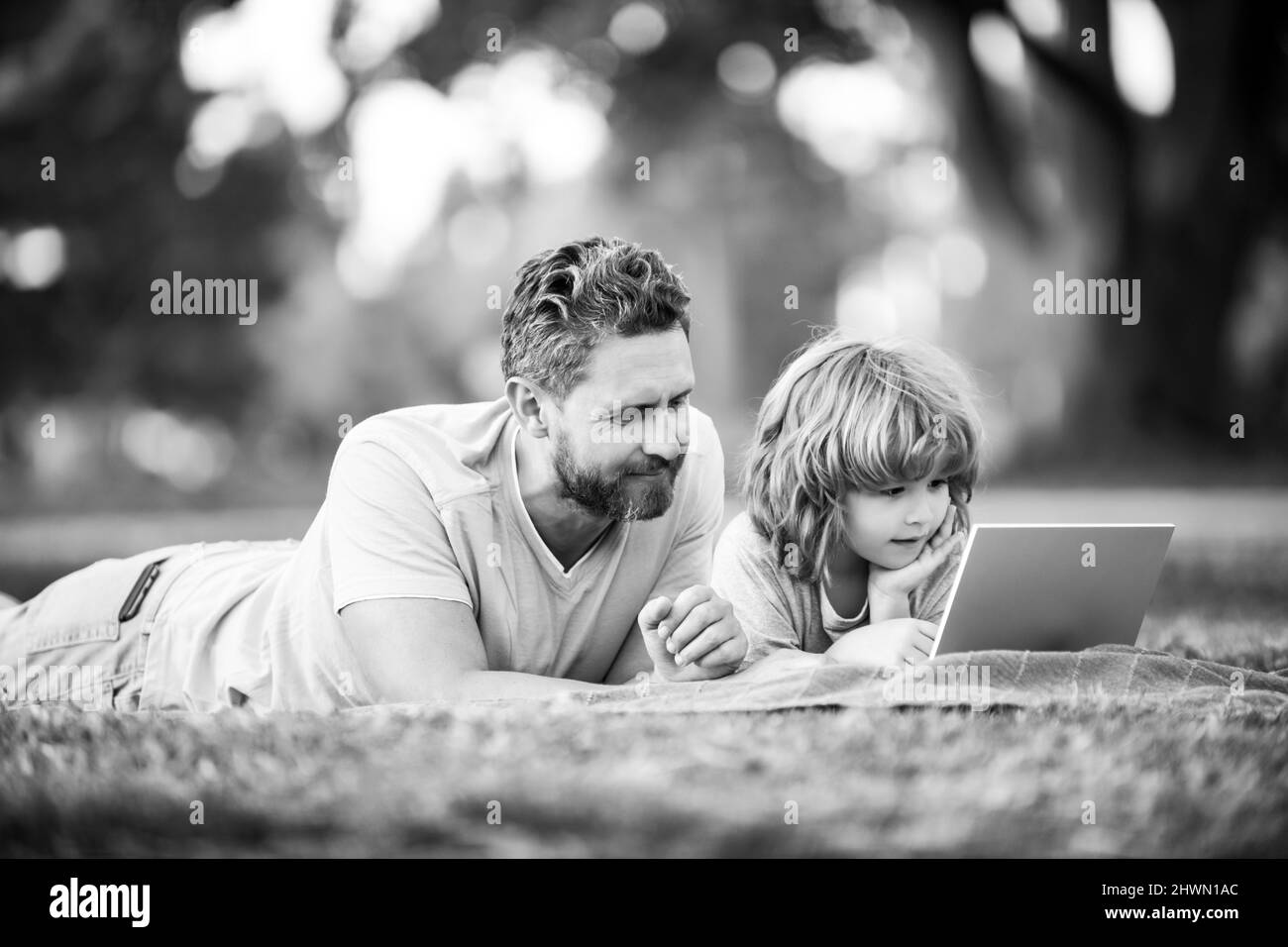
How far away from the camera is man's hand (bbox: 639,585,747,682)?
2309 mm

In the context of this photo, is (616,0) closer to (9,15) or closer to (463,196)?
(463,196)

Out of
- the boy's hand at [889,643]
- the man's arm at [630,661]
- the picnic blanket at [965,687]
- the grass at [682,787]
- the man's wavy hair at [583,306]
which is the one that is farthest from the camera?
the man's arm at [630,661]

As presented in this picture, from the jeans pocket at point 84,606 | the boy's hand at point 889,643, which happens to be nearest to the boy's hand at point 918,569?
the boy's hand at point 889,643

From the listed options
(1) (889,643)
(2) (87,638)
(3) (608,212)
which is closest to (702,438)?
(1) (889,643)

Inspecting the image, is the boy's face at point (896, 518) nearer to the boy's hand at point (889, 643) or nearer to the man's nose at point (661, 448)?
the boy's hand at point (889, 643)

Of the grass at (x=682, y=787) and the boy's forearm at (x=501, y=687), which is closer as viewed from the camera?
the grass at (x=682, y=787)

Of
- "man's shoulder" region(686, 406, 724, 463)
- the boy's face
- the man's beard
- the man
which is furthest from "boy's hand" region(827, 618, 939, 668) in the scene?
"man's shoulder" region(686, 406, 724, 463)

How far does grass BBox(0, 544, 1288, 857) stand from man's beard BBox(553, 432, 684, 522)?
50 cm

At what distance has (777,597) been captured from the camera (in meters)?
2.76

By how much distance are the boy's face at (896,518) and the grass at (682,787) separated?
526mm

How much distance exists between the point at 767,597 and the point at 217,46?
7779 millimetres

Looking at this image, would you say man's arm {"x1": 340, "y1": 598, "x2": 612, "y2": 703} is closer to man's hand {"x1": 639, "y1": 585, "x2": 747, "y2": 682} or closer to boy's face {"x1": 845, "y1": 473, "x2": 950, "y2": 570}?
man's hand {"x1": 639, "y1": 585, "x2": 747, "y2": 682}

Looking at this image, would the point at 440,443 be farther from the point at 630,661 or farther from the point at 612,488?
the point at 630,661

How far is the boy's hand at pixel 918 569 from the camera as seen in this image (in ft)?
8.81
